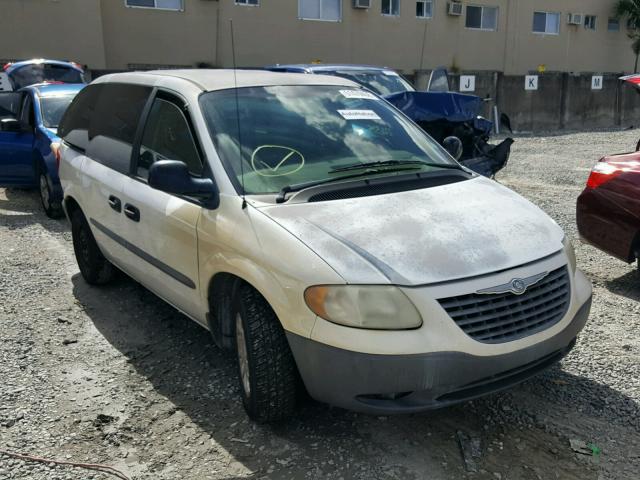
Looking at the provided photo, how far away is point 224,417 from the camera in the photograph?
344cm

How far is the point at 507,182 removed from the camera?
10.2 metres

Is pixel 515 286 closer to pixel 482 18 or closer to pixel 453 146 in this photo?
pixel 453 146

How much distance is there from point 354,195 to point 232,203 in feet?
2.12

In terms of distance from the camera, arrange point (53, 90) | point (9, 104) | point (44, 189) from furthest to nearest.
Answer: point (9, 104) < point (53, 90) < point (44, 189)

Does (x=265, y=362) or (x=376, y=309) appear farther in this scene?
(x=265, y=362)

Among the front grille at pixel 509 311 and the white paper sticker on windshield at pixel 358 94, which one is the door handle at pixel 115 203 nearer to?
the white paper sticker on windshield at pixel 358 94

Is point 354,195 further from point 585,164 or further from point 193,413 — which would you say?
point 585,164

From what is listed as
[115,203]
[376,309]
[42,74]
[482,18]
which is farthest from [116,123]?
[482,18]

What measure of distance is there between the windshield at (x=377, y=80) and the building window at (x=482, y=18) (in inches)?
691

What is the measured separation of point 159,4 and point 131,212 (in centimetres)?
1592

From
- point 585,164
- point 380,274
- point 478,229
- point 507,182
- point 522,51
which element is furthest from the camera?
point 522,51

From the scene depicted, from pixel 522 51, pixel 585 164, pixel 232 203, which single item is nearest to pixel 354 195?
pixel 232 203

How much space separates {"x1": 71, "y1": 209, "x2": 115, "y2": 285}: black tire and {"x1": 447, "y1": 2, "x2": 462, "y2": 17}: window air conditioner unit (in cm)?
2141

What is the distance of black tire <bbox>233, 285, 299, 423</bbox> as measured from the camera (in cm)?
302
